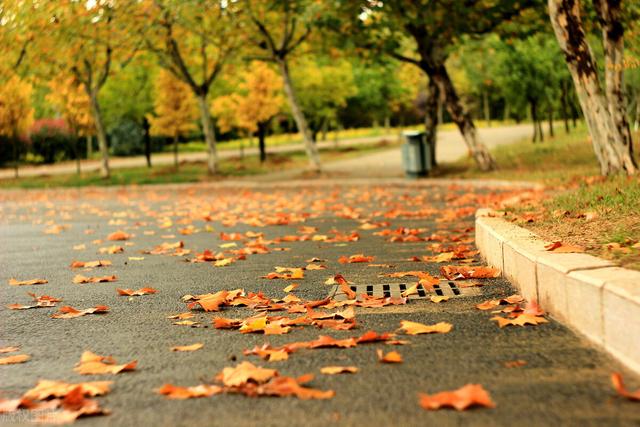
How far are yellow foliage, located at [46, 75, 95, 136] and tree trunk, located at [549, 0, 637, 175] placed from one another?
21.5m

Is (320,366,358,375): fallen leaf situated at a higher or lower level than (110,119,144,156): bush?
lower

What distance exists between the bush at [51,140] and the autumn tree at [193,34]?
53.1 feet

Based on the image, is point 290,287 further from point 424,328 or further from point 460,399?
point 460,399

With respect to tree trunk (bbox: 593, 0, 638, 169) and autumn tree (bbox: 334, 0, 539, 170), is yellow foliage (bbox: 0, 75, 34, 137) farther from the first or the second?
tree trunk (bbox: 593, 0, 638, 169)

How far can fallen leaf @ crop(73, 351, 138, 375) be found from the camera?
4.13 metres

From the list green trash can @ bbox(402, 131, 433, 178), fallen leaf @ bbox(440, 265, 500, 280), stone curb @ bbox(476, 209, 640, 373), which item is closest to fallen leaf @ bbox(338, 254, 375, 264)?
fallen leaf @ bbox(440, 265, 500, 280)

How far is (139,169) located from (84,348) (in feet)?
102

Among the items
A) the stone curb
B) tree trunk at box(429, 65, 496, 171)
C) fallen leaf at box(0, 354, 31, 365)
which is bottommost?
fallen leaf at box(0, 354, 31, 365)

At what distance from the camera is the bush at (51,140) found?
45.2m

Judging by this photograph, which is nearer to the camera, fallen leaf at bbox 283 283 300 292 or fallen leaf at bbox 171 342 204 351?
fallen leaf at bbox 171 342 204 351

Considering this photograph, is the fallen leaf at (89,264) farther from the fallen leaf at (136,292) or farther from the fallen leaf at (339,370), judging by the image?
the fallen leaf at (339,370)

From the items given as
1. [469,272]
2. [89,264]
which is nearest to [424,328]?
[469,272]

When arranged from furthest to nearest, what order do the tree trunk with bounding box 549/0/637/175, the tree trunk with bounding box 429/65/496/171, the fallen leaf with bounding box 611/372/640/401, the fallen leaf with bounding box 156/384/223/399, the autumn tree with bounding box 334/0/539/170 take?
1. the tree trunk with bounding box 429/65/496/171
2. the autumn tree with bounding box 334/0/539/170
3. the tree trunk with bounding box 549/0/637/175
4. the fallen leaf with bounding box 156/384/223/399
5. the fallen leaf with bounding box 611/372/640/401

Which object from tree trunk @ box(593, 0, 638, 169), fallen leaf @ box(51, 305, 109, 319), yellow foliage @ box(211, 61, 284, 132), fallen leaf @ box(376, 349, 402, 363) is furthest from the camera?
yellow foliage @ box(211, 61, 284, 132)
